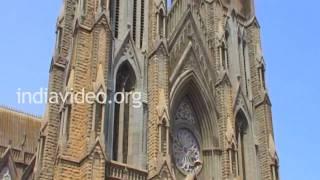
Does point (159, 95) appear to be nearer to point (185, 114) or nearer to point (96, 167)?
point (185, 114)

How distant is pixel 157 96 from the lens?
2300 cm

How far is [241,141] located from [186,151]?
3837mm

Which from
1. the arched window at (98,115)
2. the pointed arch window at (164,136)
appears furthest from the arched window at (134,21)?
the arched window at (98,115)

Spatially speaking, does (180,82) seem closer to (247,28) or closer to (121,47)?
(121,47)

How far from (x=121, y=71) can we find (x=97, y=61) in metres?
2.14

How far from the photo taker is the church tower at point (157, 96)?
818 inches

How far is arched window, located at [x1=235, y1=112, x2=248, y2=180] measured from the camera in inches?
1022

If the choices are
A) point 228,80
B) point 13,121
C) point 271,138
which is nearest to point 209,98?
point 228,80

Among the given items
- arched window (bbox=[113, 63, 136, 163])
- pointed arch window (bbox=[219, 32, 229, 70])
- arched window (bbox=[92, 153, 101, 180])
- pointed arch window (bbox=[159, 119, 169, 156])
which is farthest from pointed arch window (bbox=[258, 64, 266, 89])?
arched window (bbox=[92, 153, 101, 180])

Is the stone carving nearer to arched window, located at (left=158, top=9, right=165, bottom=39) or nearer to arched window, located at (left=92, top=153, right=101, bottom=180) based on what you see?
arched window, located at (left=158, top=9, right=165, bottom=39)

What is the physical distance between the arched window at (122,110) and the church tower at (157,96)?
4 centimetres

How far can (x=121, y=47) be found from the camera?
23672mm

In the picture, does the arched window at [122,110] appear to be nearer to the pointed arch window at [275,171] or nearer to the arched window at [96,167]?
the arched window at [96,167]

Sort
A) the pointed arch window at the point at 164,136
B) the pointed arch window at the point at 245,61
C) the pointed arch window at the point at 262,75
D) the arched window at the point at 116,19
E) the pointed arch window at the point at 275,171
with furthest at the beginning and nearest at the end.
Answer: the pointed arch window at the point at 245,61 → the pointed arch window at the point at 262,75 → the pointed arch window at the point at 275,171 → the arched window at the point at 116,19 → the pointed arch window at the point at 164,136
